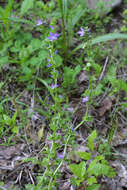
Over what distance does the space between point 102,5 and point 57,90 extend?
1.79 m

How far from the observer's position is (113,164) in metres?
2.14

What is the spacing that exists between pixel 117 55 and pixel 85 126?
1305 millimetres

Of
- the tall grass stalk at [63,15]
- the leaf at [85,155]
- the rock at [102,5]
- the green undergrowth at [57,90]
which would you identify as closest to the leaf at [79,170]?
the green undergrowth at [57,90]

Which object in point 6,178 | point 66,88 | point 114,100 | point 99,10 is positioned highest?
point 99,10

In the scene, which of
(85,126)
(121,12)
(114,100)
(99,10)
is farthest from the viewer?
(121,12)

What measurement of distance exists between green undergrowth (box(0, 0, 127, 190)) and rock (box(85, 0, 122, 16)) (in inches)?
8.9

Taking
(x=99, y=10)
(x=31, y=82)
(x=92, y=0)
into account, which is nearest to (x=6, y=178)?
(x=31, y=82)

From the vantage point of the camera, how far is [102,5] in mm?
3443

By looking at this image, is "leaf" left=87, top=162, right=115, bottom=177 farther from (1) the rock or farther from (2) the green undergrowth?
(1) the rock

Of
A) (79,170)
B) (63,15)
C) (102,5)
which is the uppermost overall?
(102,5)

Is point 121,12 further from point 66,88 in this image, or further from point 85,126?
point 85,126

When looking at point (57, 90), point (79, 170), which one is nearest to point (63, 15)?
point (57, 90)

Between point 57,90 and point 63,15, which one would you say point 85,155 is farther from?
point 63,15

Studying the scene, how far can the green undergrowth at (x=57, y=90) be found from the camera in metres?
2.06
